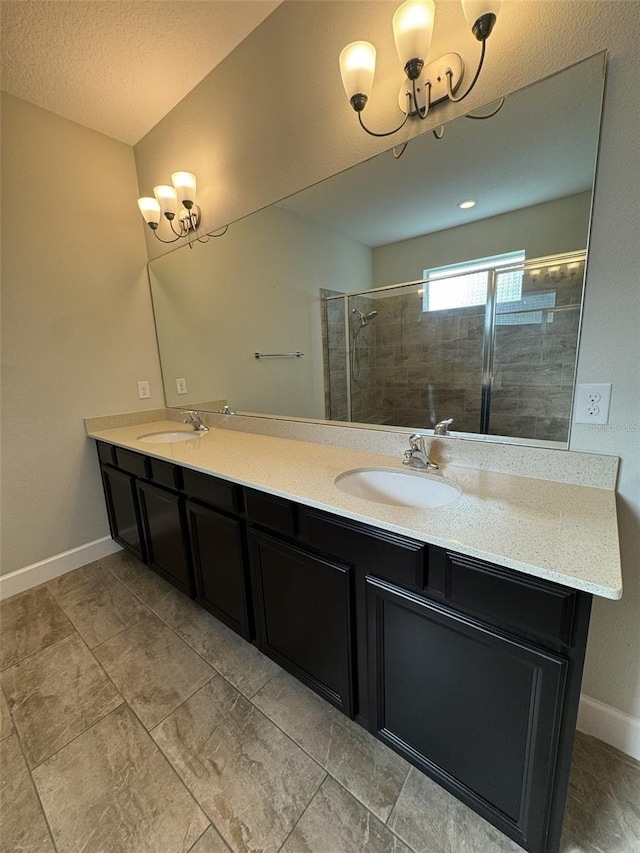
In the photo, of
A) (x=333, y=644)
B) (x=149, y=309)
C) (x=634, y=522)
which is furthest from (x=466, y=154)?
(x=149, y=309)

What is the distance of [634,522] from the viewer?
40.2 inches

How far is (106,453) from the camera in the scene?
2203 mm

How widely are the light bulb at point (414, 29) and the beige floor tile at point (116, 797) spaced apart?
2360 millimetres

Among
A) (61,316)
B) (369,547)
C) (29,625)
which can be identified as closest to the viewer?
(369,547)

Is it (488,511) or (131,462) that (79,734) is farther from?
(488,511)

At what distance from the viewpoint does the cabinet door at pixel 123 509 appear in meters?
2.04

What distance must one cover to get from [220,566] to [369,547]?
0.83 meters

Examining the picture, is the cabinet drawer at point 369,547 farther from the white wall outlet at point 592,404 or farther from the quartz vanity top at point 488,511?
the white wall outlet at point 592,404

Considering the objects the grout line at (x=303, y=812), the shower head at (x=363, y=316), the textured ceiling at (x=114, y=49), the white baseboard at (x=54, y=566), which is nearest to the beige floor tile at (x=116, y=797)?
the grout line at (x=303, y=812)

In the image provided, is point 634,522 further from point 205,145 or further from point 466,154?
point 205,145

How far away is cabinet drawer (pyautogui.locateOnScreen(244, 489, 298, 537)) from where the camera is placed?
1.17 meters

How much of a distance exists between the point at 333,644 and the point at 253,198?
206cm

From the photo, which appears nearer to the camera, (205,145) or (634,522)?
(634,522)

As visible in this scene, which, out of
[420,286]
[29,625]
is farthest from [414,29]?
[29,625]
